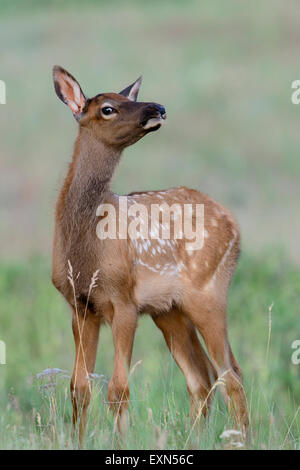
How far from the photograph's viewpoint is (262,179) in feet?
80.5

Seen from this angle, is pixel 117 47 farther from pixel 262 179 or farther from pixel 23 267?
pixel 23 267

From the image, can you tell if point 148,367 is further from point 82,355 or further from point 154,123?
point 154,123

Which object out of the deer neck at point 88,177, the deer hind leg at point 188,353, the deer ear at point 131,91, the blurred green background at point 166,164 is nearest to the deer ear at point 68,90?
the deer neck at point 88,177

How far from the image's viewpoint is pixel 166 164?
25328 mm

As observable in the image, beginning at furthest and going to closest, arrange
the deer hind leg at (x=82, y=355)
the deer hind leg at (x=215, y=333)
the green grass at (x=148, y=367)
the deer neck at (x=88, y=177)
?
the deer hind leg at (x=215, y=333)
the deer neck at (x=88, y=177)
the deer hind leg at (x=82, y=355)
the green grass at (x=148, y=367)

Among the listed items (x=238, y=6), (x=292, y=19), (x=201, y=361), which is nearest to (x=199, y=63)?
(x=292, y=19)

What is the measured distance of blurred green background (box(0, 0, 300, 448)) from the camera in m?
10.3

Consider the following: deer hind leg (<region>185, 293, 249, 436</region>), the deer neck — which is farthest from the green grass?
the deer neck

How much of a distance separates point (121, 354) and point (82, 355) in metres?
0.46

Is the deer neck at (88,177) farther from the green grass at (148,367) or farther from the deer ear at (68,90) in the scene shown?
the green grass at (148,367)

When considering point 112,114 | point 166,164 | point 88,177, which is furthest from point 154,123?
point 166,164

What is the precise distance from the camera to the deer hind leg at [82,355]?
31.2 ft

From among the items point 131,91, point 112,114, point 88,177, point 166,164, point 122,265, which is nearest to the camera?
point 122,265

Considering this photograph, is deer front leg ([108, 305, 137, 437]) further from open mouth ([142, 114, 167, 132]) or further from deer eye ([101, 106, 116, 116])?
deer eye ([101, 106, 116, 116])
